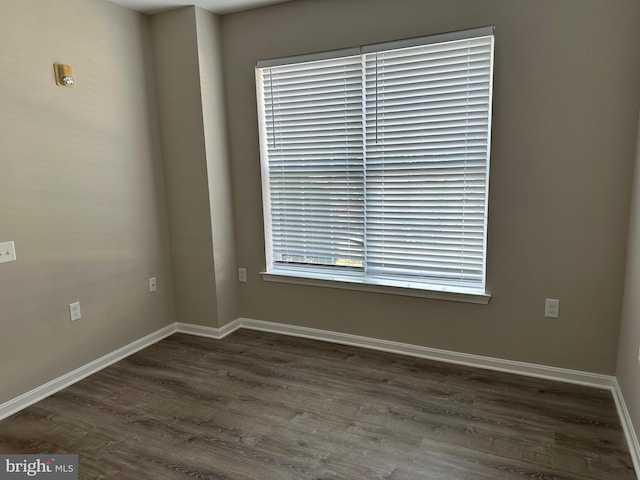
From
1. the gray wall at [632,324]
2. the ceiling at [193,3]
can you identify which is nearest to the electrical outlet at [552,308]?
the gray wall at [632,324]

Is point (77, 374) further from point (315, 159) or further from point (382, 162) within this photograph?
point (382, 162)

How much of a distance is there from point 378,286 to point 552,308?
1099 millimetres

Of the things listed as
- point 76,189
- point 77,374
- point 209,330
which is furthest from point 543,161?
point 77,374

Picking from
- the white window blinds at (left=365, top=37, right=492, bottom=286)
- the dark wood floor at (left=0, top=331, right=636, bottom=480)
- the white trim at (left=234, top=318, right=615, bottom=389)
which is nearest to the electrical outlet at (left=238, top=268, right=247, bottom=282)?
the white trim at (left=234, top=318, right=615, bottom=389)

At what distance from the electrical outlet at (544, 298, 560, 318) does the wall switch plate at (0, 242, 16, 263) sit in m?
3.11

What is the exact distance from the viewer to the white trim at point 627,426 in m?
1.98

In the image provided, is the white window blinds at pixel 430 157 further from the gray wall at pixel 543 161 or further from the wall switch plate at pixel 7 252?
the wall switch plate at pixel 7 252

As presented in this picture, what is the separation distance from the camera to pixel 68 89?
2799mm

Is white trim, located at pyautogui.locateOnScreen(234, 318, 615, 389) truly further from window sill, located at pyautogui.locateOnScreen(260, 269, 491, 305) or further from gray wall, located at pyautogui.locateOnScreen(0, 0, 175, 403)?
gray wall, located at pyautogui.locateOnScreen(0, 0, 175, 403)

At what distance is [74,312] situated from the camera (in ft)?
9.57

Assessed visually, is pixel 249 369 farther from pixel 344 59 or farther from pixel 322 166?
pixel 344 59

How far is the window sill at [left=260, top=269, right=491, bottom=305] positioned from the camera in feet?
9.52

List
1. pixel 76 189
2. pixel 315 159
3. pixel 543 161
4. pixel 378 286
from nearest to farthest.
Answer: pixel 543 161
pixel 76 189
pixel 378 286
pixel 315 159

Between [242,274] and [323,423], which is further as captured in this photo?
[242,274]
